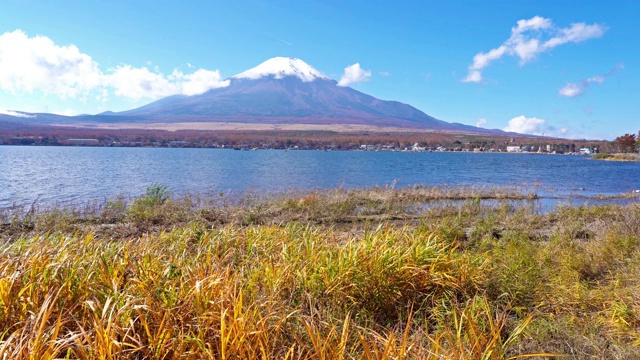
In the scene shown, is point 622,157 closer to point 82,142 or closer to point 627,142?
point 627,142

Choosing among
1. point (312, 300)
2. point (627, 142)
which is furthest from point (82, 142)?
point (627, 142)

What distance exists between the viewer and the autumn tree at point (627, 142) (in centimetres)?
8531

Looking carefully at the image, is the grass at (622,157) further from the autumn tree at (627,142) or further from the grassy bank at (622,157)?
the autumn tree at (627,142)

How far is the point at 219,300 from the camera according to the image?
3191mm

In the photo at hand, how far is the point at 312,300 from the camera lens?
3.89m

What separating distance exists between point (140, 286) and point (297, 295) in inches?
62.4

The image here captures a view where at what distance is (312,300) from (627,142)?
11031 cm

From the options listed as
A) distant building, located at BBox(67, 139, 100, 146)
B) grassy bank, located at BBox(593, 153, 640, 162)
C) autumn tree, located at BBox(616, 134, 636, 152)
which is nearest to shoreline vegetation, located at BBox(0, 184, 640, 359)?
grassy bank, located at BBox(593, 153, 640, 162)

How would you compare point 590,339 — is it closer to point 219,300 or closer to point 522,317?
point 522,317

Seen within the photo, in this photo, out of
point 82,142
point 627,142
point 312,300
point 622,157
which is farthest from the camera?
point 82,142

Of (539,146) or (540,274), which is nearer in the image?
(540,274)

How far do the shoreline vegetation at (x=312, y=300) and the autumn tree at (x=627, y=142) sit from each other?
338 ft

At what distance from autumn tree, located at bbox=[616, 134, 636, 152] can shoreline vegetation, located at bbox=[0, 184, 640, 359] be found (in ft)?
338

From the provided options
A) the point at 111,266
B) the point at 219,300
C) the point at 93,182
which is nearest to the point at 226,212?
the point at 111,266
